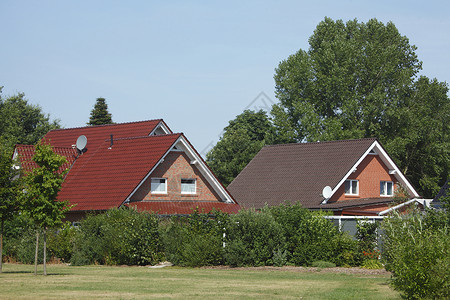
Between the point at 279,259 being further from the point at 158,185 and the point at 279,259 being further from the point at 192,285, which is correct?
the point at 158,185

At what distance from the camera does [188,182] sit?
152 feet

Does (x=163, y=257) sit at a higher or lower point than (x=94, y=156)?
lower

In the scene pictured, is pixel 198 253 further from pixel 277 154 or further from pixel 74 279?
pixel 277 154

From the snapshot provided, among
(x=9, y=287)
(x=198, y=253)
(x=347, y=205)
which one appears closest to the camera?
(x=9, y=287)

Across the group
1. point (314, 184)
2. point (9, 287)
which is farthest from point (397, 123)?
point (9, 287)

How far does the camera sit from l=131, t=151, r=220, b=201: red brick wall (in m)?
43.7

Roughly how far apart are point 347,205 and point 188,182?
32.0 ft

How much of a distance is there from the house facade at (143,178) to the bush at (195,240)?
19.9ft

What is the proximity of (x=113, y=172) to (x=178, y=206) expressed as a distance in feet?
14.8

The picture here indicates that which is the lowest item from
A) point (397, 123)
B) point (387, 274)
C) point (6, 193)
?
point (387, 274)

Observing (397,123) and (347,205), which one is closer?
(347,205)

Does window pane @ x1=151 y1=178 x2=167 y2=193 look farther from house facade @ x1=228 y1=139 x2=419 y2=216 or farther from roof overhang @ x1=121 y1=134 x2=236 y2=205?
house facade @ x1=228 y1=139 x2=419 y2=216

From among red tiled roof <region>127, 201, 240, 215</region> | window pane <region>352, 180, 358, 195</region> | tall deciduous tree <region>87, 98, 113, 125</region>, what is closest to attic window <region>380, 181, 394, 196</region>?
window pane <region>352, 180, 358, 195</region>

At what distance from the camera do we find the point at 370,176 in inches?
2067
